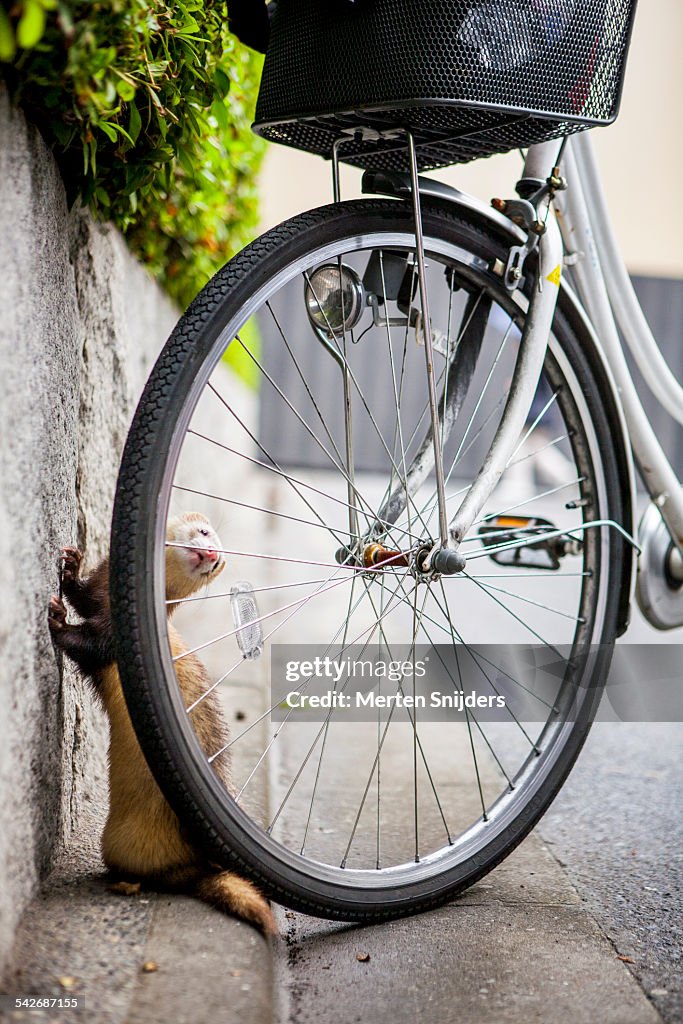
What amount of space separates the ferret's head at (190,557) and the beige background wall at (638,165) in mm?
6385

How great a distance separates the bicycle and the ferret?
4cm

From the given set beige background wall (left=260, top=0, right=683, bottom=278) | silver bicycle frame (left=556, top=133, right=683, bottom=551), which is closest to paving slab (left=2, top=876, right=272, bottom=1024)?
silver bicycle frame (left=556, top=133, right=683, bottom=551)

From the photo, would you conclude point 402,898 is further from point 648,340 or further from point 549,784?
point 648,340

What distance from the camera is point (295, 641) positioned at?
114 inches

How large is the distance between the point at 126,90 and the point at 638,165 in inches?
389

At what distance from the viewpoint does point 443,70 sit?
43.6 inches

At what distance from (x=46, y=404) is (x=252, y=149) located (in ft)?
6.76

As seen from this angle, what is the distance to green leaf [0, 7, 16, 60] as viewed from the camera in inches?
33.0

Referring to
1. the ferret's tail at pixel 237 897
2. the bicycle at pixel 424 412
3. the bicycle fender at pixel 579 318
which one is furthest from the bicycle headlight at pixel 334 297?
the ferret's tail at pixel 237 897

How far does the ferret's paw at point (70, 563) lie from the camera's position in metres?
1.25

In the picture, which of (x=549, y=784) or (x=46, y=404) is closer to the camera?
(x=46, y=404)

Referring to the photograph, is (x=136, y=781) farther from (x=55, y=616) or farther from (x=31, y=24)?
(x=31, y=24)

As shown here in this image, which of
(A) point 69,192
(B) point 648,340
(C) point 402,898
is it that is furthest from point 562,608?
(A) point 69,192

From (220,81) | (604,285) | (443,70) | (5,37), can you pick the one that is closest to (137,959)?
(5,37)
